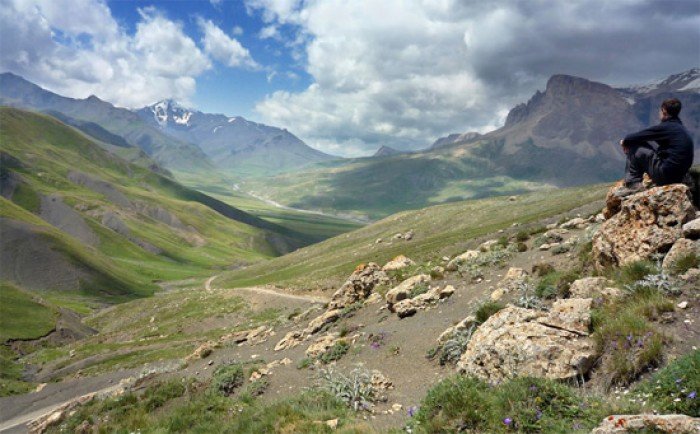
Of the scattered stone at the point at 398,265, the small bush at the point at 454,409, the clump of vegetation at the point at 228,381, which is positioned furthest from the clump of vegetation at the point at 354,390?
the scattered stone at the point at 398,265

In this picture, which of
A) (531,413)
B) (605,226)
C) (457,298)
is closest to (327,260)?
(457,298)

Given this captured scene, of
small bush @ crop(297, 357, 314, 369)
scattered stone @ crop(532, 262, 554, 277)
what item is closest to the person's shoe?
scattered stone @ crop(532, 262, 554, 277)

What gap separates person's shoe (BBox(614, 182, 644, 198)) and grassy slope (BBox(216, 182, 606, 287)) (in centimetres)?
4483

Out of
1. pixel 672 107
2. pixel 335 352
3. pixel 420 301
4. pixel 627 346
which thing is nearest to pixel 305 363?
pixel 335 352

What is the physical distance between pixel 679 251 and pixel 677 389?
23.9 ft

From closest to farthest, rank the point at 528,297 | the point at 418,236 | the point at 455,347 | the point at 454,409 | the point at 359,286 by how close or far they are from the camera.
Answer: the point at 454,409 < the point at 455,347 < the point at 528,297 < the point at 359,286 < the point at 418,236

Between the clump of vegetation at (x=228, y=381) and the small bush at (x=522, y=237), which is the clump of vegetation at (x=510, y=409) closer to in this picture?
the clump of vegetation at (x=228, y=381)

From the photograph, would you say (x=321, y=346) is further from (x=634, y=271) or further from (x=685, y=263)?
(x=685, y=263)

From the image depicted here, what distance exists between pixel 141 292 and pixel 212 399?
130 m

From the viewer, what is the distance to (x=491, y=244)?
3147 centimetres

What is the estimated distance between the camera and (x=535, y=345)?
33.1ft

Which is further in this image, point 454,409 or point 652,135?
point 652,135

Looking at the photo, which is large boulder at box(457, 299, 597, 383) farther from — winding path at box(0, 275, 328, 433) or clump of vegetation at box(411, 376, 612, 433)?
winding path at box(0, 275, 328, 433)

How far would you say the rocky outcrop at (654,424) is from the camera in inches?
210
